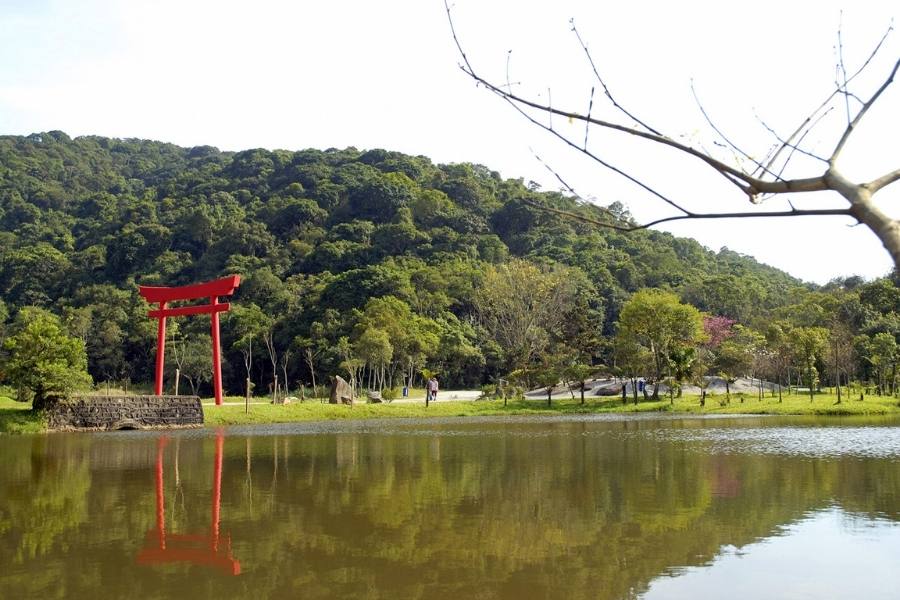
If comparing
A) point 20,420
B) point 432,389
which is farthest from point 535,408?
point 20,420

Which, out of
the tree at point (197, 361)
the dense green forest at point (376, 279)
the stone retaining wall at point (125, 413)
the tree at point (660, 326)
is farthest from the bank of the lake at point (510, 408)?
the tree at point (197, 361)

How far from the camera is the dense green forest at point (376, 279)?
47.4 m

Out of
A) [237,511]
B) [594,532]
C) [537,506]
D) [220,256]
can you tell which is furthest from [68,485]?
[220,256]

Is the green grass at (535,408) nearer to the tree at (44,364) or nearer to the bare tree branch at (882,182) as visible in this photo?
the tree at (44,364)

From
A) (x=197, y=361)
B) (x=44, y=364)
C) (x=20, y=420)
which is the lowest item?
(x=20, y=420)

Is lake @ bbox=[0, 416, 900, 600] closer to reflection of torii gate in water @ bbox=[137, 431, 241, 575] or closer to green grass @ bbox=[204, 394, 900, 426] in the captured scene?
reflection of torii gate in water @ bbox=[137, 431, 241, 575]

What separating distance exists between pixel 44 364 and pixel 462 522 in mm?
21654

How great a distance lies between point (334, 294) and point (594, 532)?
47.8 m

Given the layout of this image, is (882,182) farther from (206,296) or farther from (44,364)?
(206,296)

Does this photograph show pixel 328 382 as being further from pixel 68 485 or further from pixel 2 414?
pixel 68 485

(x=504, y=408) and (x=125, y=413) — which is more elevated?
(x=125, y=413)

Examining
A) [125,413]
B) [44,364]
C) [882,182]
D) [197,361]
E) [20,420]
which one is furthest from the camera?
[197,361]

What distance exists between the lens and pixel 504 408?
38.3 metres

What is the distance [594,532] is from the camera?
30.2 ft
